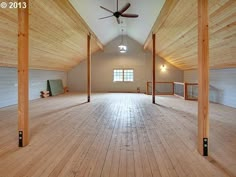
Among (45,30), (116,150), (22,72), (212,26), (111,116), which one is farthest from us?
(45,30)

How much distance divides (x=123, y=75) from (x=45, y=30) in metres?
7.71

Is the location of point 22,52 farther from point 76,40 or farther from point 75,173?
point 76,40

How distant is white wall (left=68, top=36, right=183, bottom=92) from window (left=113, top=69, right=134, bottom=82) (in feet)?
0.70

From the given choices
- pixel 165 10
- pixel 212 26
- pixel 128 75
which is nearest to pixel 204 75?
pixel 212 26

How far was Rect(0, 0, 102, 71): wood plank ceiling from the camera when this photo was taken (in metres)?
4.45

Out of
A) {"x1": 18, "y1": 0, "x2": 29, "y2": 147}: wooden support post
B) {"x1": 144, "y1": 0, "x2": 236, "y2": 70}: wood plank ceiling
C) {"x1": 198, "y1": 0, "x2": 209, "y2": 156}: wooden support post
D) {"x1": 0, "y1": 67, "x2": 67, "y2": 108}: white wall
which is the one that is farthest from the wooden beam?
{"x1": 0, "y1": 67, "x2": 67, "y2": 108}: white wall

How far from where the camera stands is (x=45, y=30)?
5793mm

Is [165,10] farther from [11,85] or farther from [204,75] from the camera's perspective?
[11,85]

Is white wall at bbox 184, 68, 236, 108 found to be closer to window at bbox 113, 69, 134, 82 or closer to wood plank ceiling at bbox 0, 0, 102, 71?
wood plank ceiling at bbox 0, 0, 102, 71

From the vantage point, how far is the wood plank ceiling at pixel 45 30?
4.45m

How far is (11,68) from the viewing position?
22.5 feet

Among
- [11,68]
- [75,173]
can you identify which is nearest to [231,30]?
[75,173]

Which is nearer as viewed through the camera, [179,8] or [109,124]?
[109,124]

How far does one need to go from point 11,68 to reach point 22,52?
4.63 meters
